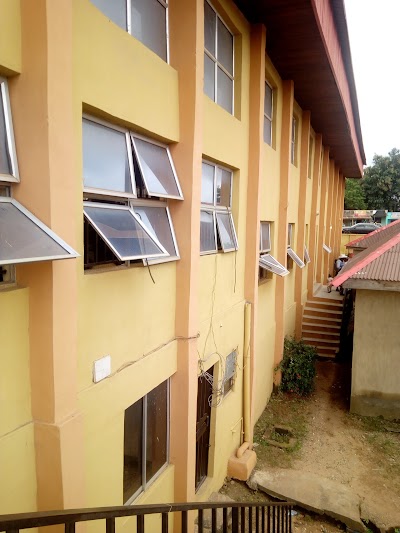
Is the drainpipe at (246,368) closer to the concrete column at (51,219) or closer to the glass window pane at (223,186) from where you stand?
the glass window pane at (223,186)

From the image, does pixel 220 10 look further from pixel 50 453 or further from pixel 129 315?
pixel 50 453

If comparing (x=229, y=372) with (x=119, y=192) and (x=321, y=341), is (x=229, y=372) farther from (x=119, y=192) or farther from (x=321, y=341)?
(x=321, y=341)

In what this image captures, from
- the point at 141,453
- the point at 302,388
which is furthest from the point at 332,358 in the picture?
the point at 141,453

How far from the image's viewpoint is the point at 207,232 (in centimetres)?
636

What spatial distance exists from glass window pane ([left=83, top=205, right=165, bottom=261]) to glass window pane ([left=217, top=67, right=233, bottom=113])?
3675 millimetres

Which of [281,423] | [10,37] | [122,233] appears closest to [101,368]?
[122,233]

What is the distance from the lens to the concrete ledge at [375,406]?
Result: 1001cm

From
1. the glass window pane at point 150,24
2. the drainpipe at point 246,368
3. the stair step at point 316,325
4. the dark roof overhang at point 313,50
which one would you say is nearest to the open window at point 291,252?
the stair step at point 316,325

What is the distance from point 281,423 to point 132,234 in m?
8.05

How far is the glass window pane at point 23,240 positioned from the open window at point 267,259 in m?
6.79

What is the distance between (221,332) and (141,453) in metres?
2.62

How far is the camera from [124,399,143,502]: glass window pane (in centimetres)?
453

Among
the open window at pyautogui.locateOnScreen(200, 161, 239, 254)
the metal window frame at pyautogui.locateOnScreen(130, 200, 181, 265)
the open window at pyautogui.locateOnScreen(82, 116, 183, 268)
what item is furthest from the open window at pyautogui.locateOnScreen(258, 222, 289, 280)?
the open window at pyautogui.locateOnScreen(82, 116, 183, 268)

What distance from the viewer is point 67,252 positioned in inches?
104
